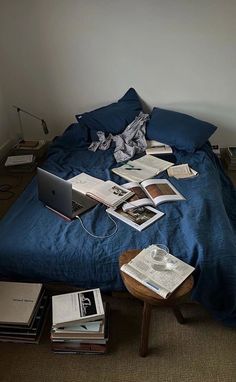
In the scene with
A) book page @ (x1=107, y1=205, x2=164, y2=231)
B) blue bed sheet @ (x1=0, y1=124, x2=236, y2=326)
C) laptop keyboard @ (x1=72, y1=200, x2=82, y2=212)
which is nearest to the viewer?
blue bed sheet @ (x1=0, y1=124, x2=236, y2=326)

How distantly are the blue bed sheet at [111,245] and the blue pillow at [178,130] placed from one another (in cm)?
72

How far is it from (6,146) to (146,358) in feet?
8.35

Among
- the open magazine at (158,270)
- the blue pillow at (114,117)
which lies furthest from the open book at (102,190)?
the blue pillow at (114,117)

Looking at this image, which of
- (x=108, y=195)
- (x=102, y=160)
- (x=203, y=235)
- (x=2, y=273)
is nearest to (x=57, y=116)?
(x=102, y=160)

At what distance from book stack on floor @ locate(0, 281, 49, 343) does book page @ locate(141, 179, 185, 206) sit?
33.6 inches

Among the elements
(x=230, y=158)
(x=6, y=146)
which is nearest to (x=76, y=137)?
(x=6, y=146)

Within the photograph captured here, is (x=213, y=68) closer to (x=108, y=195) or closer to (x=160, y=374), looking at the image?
(x=108, y=195)

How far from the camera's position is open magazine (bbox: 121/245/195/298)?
1.25 m

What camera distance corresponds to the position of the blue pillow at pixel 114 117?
9.14 feet

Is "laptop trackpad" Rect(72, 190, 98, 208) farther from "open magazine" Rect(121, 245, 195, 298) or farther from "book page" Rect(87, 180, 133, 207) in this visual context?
"open magazine" Rect(121, 245, 195, 298)

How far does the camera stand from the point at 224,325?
153 centimetres

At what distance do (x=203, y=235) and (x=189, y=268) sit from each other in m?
0.29

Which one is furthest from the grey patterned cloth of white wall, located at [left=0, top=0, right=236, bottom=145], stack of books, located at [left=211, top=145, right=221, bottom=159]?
stack of books, located at [left=211, top=145, right=221, bottom=159]

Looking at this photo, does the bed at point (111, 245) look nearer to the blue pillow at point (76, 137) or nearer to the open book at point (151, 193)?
the open book at point (151, 193)
